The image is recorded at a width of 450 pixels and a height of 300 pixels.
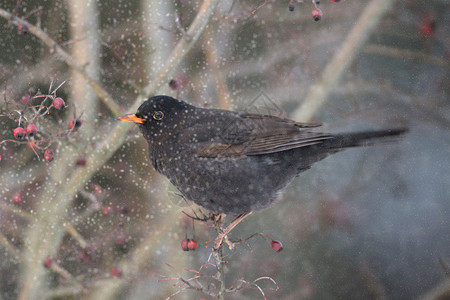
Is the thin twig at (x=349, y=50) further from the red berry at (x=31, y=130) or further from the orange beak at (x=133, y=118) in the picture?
the red berry at (x=31, y=130)

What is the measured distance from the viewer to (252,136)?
1229mm

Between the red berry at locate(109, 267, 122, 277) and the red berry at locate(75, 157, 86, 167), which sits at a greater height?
the red berry at locate(75, 157, 86, 167)

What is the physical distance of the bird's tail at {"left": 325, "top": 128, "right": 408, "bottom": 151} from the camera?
0.99 metres

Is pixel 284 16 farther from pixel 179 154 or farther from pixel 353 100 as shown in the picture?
pixel 179 154

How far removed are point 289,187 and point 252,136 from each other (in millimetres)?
352

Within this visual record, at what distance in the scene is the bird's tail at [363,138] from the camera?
989 mm

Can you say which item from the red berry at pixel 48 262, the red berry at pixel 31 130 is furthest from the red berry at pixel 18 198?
the red berry at pixel 31 130

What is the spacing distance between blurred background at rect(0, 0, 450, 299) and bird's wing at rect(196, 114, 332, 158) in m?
0.25

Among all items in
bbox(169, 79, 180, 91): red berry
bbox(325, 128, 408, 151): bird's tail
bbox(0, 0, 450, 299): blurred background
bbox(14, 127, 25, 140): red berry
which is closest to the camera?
bbox(325, 128, 408, 151): bird's tail

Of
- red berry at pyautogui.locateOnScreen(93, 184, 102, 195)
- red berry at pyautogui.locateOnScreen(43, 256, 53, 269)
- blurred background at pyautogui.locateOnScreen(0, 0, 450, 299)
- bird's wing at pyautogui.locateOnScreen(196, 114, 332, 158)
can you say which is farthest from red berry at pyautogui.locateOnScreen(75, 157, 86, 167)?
bird's wing at pyautogui.locateOnScreen(196, 114, 332, 158)

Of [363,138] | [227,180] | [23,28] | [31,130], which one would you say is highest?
[23,28]

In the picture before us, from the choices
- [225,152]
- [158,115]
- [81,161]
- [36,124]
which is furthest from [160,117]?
[81,161]

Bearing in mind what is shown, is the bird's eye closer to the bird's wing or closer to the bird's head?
the bird's head

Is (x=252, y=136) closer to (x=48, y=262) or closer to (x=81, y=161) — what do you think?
(x=81, y=161)
